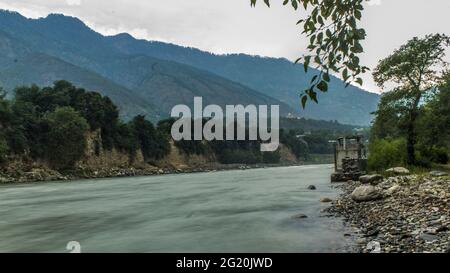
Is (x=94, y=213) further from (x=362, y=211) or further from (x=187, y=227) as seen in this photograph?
(x=362, y=211)

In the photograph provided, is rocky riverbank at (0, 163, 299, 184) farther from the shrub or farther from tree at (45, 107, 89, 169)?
the shrub

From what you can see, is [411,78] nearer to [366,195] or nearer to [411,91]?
[411,91]

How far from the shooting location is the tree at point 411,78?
49.0m

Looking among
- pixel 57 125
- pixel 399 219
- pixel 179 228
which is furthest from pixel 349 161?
pixel 57 125

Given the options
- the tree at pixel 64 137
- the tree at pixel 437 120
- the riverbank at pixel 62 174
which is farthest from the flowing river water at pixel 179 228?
the tree at pixel 64 137

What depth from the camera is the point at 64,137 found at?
98.8 meters

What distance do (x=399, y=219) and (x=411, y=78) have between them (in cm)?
3784

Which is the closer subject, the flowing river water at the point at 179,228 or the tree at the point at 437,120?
the flowing river water at the point at 179,228

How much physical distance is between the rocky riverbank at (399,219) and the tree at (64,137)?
85.3 metres

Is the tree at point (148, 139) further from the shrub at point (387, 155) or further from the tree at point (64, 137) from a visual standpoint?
the shrub at point (387, 155)

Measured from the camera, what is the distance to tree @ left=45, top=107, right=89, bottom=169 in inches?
3848
